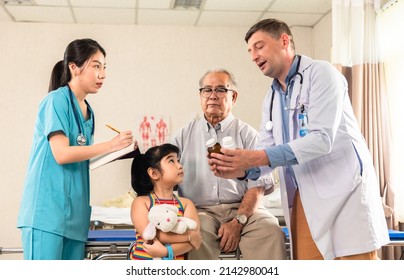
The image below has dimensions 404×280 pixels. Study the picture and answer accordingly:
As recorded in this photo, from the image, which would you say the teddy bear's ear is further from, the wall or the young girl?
the wall

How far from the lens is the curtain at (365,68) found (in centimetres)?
297

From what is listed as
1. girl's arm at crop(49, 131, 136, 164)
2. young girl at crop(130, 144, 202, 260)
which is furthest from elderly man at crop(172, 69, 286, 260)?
girl's arm at crop(49, 131, 136, 164)

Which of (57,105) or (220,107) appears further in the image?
(220,107)

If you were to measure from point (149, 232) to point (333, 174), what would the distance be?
633mm

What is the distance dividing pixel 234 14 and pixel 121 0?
91 centimetres

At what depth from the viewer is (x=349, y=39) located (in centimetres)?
304

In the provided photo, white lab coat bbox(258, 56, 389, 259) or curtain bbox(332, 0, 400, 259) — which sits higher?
curtain bbox(332, 0, 400, 259)

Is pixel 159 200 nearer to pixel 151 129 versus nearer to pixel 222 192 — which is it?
pixel 222 192

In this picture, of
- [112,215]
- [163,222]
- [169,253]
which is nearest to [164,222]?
[163,222]

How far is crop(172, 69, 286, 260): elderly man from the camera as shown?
6.11 ft

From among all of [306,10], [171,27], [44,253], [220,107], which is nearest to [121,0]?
[171,27]

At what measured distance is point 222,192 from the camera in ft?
6.59

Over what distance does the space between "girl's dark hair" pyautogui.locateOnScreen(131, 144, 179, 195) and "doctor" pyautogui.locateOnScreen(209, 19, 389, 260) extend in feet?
0.88

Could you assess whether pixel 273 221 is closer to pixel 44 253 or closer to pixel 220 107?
pixel 220 107
